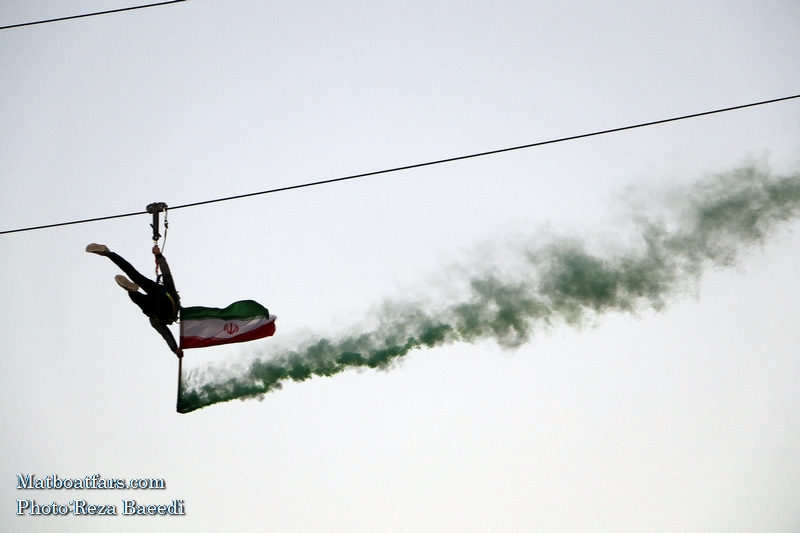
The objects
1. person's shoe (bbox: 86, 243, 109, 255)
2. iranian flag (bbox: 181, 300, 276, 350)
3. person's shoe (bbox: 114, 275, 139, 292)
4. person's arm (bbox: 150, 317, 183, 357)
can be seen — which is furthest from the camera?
iranian flag (bbox: 181, 300, 276, 350)

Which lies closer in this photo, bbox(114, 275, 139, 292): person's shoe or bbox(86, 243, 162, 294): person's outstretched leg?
bbox(86, 243, 162, 294): person's outstretched leg

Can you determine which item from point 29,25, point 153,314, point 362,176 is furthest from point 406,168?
point 29,25

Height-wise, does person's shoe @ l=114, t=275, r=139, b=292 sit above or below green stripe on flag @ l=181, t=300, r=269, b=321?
above

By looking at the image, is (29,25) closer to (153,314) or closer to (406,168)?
(153,314)

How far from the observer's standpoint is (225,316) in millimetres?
15055

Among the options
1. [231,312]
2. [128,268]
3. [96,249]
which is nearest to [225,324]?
[231,312]

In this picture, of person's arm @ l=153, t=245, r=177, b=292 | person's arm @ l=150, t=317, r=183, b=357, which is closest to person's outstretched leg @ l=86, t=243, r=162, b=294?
person's arm @ l=153, t=245, r=177, b=292

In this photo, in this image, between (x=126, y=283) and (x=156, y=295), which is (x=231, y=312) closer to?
(x=156, y=295)

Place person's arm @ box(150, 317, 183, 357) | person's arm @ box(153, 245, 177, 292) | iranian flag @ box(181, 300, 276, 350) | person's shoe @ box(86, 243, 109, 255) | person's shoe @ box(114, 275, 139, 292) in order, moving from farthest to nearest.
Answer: iranian flag @ box(181, 300, 276, 350)
person's arm @ box(150, 317, 183, 357)
person's arm @ box(153, 245, 177, 292)
person's shoe @ box(114, 275, 139, 292)
person's shoe @ box(86, 243, 109, 255)

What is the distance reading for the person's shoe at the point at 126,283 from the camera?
41.7 ft

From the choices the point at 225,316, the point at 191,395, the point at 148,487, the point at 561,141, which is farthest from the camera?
the point at 148,487

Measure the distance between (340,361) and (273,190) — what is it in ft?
27.3

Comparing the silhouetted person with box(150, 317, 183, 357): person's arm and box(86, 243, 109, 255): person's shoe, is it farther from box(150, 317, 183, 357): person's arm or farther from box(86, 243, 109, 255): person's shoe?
box(86, 243, 109, 255): person's shoe

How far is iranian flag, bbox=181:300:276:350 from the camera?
14.7 meters
